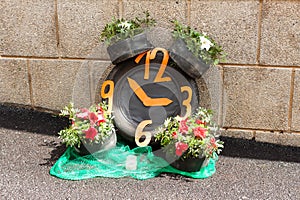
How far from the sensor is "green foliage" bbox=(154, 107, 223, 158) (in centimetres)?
358

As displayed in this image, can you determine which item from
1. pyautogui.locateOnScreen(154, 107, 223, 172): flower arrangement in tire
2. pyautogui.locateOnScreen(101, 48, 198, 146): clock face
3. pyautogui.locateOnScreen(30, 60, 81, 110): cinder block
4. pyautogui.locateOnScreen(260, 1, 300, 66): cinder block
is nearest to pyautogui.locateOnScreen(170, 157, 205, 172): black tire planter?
pyautogui.locateOnScreen(154, 107, 223, 172): flower arrangement in tire

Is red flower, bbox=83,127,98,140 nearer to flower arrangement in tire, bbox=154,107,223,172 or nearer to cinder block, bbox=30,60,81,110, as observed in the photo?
flower arrangement in tire, bbox=154,107,223,172

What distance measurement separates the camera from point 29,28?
4559mm

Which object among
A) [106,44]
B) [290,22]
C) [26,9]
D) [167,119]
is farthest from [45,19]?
[290,22]

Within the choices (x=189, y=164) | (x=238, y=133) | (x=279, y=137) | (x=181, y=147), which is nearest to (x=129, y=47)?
(x=181, y=147)

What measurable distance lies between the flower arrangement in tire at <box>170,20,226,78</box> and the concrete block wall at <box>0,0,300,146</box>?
0.80 ft

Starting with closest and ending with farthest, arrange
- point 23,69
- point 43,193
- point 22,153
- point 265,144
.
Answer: point 43,193 → point 22,153 → point 265,144 → point 23,69

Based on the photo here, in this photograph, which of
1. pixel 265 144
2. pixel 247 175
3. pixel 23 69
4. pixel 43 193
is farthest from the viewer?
pixel 23 69

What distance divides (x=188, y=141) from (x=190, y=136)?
0.21ft

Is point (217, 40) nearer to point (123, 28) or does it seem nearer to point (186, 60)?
point (186, 60)

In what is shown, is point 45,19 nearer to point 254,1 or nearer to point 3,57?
point 3,57

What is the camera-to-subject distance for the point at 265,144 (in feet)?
14.2

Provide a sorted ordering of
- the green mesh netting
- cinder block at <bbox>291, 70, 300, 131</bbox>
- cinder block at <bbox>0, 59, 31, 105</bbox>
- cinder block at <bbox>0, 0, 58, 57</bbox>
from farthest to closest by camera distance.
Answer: cinder block at <bbox>0, 59, 31, 105</bbox> < cinder block at <bbox>0, 0, 58, 57</bbox> < cinder block at <bbox>291, 70, 300, 131</bbox> < the green mesh netting

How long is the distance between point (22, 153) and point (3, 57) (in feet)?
4.05
